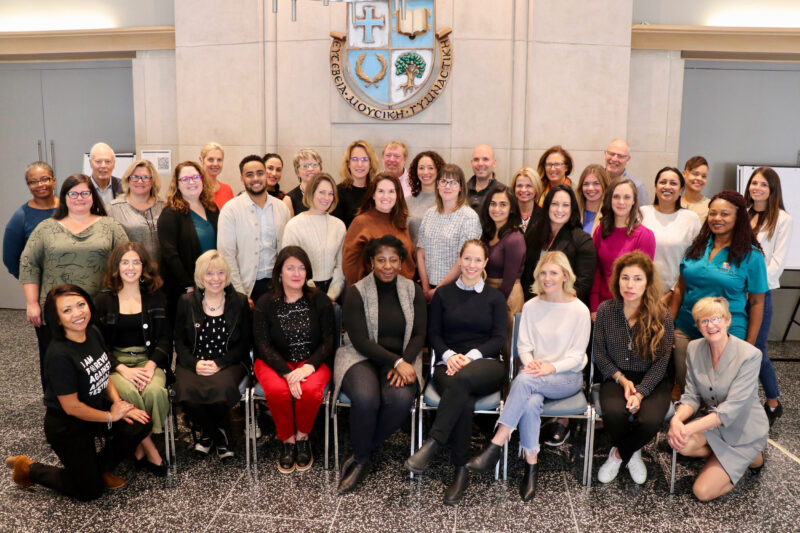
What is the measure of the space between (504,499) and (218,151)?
302 cm

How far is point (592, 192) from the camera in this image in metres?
4.07

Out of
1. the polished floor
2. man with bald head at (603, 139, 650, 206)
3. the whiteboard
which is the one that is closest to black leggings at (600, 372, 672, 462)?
the polished floor

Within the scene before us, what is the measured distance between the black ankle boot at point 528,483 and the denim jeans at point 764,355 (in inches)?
64.3

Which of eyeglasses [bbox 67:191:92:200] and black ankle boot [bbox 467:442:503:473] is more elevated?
eyeglasses [bbox 67:191:92:200]

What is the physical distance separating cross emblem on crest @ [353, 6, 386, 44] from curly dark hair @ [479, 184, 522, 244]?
7.39 ft

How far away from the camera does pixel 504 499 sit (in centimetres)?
313

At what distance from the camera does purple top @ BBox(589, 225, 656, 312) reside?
146 inches

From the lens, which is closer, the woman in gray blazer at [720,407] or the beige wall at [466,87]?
the woman in gray blazer at [720,407]

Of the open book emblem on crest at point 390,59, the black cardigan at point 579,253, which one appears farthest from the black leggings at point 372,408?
the open book emblem on crest at point 390,59

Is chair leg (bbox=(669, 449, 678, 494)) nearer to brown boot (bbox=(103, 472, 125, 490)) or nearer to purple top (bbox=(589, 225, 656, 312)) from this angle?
purple top (bbox=(589, 225, 656, 312))

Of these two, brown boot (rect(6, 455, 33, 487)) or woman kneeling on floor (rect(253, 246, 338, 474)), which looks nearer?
brown boot (rect(6, 455, 33, 487))

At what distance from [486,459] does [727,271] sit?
1.77 m

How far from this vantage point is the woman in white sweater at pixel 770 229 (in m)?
3.88

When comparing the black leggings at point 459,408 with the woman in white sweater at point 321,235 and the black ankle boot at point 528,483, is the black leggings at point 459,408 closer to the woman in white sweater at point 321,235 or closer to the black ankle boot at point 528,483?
the black ankle boot at point 528,483
